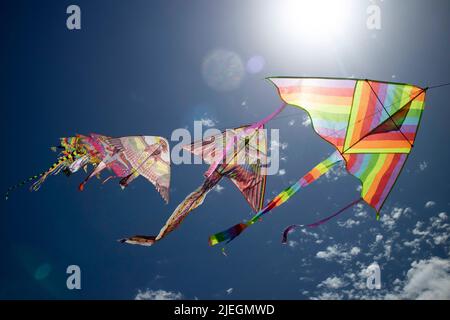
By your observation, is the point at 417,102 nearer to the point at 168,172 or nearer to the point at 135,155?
the point at 168,172

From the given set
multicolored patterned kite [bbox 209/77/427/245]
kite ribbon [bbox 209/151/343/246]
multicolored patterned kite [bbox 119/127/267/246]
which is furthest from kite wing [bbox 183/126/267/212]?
kite ribbon [bbox 209/151/343/246]

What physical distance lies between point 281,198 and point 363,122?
228cm

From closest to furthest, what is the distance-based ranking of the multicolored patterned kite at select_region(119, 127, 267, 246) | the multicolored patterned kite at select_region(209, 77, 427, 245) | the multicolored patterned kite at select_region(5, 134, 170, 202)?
the multicolored patterned kite at select_region(209, 77, 427, 245) → the multicolored patterned kite at select_region(119, 127, 267, 246) → the multicolored patterned kite at select_region(5, 134, 170, 202)

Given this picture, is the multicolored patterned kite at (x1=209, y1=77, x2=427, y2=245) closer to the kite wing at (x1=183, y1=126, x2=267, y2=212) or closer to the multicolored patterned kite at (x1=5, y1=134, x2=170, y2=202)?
the kite wing at (x1=183, y1=126, x2=267, y2=212)

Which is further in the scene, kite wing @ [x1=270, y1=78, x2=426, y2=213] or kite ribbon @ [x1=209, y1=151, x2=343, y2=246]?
kite wing @ [x1=270, y1=78, x2=426, y2=213]

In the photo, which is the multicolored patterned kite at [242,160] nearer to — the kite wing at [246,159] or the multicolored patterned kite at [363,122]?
the kite wing at [246,159]

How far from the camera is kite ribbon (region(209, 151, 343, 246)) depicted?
18.4ft

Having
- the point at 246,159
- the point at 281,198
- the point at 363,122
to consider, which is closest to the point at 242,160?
the point at 246,159

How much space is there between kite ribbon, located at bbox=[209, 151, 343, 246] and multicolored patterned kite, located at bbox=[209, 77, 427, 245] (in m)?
0.02

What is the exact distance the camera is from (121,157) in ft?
26.7

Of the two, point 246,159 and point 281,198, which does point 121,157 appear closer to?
point 246,159

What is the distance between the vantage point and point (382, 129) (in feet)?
21.3

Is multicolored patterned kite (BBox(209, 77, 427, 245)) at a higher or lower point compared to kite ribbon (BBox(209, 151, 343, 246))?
higher
